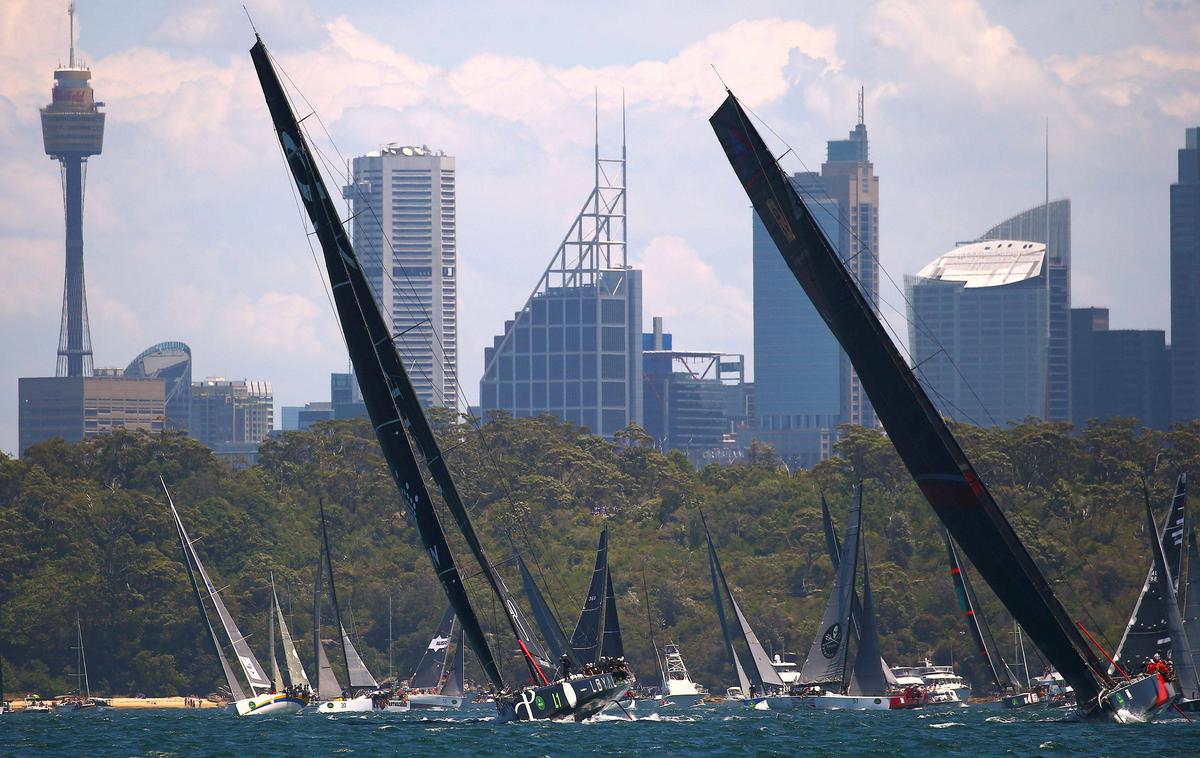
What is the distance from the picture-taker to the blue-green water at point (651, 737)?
156 ft

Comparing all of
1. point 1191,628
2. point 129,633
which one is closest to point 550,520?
point 129,633

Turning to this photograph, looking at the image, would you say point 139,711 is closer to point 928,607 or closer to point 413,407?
point 928,607

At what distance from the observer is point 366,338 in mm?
50188

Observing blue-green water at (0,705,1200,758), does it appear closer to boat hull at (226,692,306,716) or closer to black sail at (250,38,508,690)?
black sail at (250,38,508,690)

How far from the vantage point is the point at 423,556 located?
376 feet

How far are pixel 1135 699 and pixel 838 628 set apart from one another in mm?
26439

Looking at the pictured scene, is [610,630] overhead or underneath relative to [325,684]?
overhead

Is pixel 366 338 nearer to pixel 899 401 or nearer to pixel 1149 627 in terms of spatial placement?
pixel 899 401

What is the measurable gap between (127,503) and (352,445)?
20.4m

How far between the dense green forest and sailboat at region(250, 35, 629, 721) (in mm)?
46101

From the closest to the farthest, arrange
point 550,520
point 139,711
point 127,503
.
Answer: point 139,711, point 127,503, point 550,520

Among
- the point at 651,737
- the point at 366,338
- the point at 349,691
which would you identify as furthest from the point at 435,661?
the point at 366,338

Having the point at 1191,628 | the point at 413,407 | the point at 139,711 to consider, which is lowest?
the point at 139,711

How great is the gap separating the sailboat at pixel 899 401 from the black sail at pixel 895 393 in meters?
0.02
